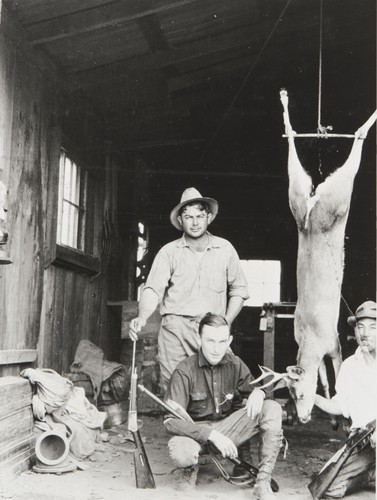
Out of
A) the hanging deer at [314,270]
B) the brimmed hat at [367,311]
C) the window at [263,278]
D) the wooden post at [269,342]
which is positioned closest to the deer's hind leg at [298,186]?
the hanging deer at [314,270]

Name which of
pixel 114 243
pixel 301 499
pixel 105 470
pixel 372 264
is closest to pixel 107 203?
pixel 114 243

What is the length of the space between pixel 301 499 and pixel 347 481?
1.09 feet

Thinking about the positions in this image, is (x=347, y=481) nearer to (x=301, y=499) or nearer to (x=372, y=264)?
(x=301, y=499)

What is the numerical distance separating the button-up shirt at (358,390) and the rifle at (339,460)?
6 cm

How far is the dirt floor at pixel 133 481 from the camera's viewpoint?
160 inches

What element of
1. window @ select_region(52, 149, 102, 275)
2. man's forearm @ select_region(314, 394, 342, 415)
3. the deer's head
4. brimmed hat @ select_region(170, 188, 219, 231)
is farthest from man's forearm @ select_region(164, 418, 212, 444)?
window @ select_region(52, 149, 102, 275)

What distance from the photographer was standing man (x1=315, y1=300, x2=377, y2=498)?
13.5ft

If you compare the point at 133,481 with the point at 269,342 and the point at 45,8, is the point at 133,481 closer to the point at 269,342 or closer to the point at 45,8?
the point at 269,342

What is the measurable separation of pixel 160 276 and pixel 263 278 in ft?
27.1

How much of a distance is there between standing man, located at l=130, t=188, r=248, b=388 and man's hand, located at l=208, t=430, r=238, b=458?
108 cm

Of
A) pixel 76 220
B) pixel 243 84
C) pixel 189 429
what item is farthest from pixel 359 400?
pixel 243 84

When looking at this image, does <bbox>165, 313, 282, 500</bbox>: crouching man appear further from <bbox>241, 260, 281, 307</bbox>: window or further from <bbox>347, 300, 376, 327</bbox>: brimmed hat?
<bbox>241, 260, 281, 307</bbox>: window

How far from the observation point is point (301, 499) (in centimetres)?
407

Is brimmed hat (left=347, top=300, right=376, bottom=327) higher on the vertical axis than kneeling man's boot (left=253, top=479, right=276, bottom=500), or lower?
higher
